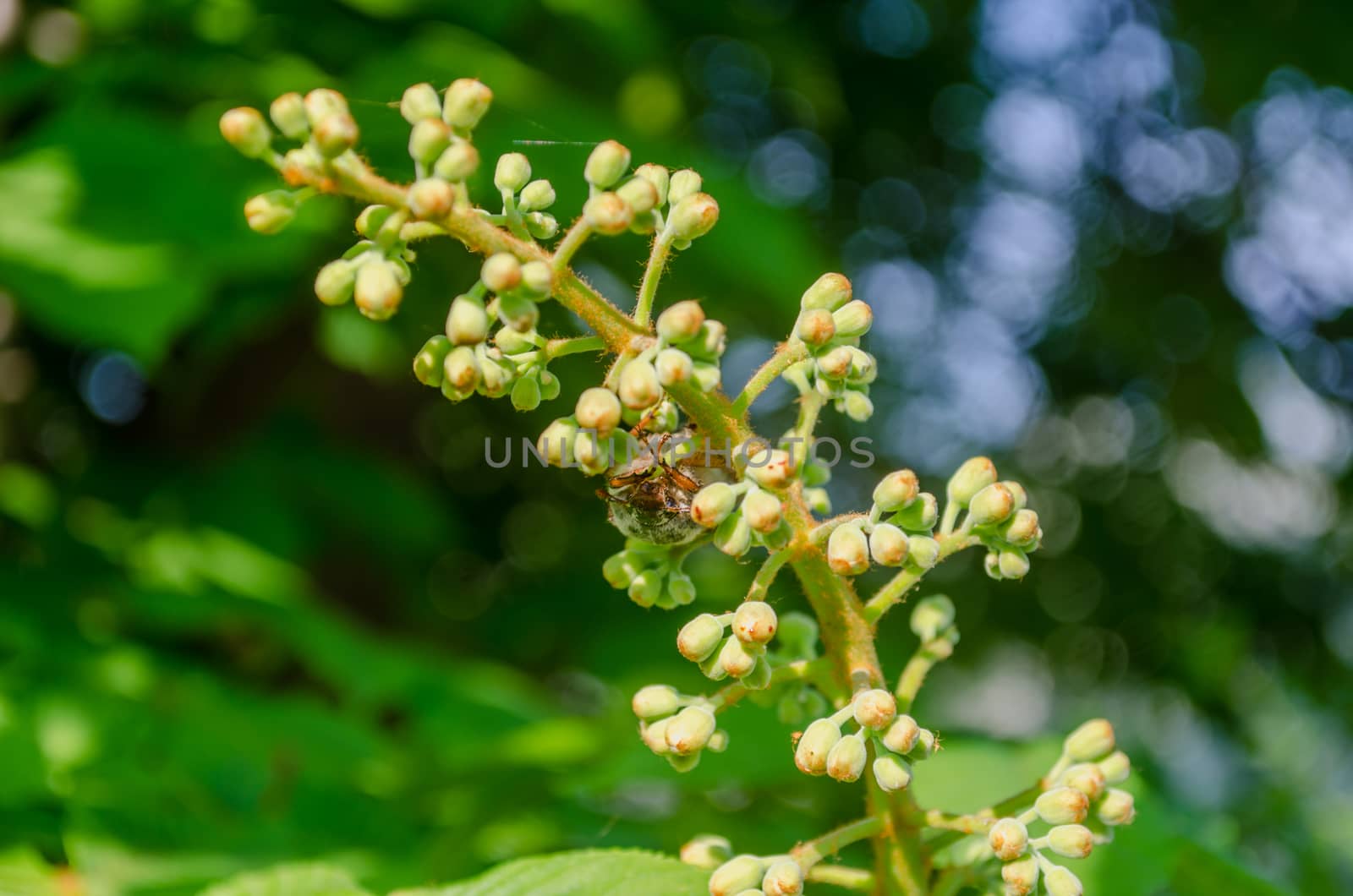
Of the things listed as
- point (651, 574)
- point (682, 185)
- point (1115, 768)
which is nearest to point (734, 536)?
point (651, 574)

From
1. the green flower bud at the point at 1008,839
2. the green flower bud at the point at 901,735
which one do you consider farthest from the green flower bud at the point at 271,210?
the green flower bud at the point at 1008,839

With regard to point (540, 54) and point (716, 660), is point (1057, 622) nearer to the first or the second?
point (540, 54)

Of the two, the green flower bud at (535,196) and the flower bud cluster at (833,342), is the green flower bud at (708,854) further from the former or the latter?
the green flower bud at (535,196)

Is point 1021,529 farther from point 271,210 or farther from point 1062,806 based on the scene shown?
point 271,210

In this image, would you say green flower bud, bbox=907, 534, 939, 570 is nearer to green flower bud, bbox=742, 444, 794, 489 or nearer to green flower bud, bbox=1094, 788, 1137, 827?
green flower bud, bbox=742, 444, 794, 489

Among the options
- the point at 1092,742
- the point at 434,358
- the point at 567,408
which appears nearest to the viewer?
the point at 434,358

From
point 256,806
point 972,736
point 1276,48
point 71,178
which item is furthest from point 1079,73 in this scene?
point 256,806
